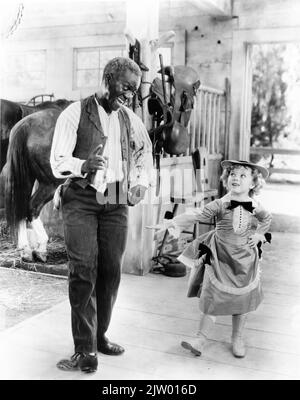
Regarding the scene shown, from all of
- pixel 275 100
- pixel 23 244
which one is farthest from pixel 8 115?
pixel 275 100

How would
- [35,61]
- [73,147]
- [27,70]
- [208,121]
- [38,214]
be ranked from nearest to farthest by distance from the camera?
[73,147] → [38,214] → [27,70] → [35,61] → [208,121]

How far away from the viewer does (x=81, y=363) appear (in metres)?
2.54

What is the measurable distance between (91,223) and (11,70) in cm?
321

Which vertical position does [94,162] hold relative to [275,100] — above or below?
below

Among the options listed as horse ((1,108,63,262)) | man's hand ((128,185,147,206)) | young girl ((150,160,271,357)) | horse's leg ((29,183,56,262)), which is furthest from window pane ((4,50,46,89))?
young girl ((150,160,271,357))

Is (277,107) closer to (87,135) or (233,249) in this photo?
(233,249)

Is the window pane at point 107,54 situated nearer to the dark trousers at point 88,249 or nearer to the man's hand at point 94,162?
the dark trousers at point 88,249

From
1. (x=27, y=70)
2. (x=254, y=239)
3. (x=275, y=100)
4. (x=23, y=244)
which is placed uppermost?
(x=275, y=100)

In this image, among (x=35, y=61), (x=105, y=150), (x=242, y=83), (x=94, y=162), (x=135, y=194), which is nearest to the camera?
(x=94, y=162)

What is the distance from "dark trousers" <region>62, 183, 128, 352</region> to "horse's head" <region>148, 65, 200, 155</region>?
1.96 metres

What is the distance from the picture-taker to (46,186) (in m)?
4.86

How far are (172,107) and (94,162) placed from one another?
248 centimetres
